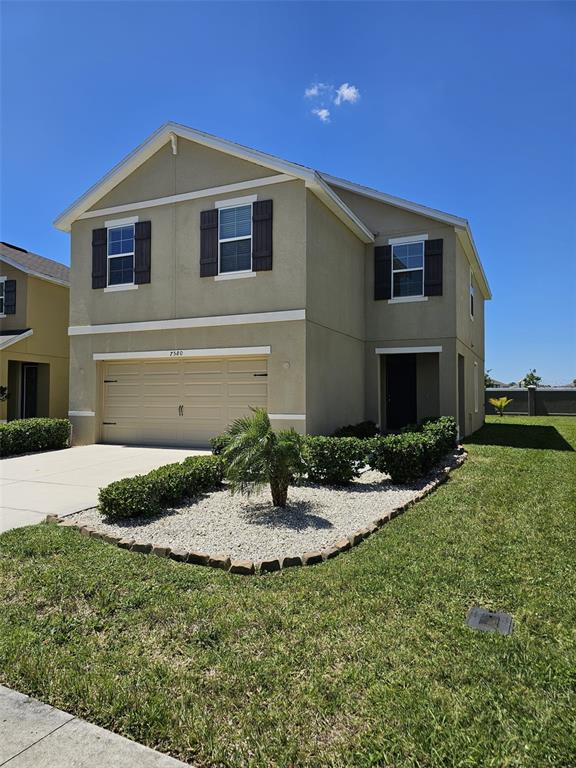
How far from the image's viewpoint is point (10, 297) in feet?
61.1

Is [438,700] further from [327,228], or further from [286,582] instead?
[327,228]

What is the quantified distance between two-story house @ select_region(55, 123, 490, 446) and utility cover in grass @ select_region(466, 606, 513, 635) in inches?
290

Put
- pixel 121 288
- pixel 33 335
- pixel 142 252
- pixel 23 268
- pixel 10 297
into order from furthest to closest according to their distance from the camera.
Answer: pixel 10 297 → pixel 33 335 → pixel 23 268 → pixel 121 288 → pixel 142 252

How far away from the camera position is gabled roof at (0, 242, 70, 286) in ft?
59.4

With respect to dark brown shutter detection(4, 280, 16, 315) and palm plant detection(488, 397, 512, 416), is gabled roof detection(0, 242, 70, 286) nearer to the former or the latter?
dark brown shutter detection(4, 280, 16, 315)

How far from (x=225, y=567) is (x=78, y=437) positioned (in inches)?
423

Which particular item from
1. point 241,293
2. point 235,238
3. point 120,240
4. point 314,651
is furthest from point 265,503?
point 120,240

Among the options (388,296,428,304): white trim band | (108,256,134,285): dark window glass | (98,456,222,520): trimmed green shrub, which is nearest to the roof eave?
(108,256,134,285): dark window glass

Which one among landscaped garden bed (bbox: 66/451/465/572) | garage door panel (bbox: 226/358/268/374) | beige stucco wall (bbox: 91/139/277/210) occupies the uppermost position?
beige stucco wall (bbox: 91/139/277/210)

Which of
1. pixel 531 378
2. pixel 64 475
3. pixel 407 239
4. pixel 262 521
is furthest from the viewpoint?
pixel 531 378

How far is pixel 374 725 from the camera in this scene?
2.46 m

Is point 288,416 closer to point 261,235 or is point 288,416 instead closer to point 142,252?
point 261,235

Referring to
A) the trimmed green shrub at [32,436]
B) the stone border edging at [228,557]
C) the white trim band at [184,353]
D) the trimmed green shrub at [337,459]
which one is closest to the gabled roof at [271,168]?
the white trim band at [184,353]

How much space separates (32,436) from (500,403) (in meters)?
24.3
